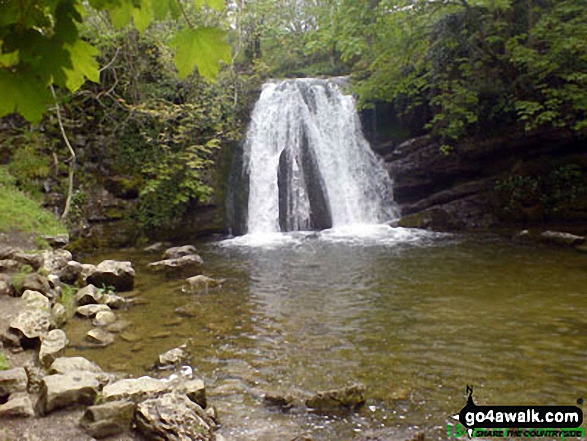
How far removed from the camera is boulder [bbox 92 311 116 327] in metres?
5.29

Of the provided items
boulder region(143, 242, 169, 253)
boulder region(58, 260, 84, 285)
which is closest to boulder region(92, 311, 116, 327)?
boulder region(58, 260, 84, 285)

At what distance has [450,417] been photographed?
322cm

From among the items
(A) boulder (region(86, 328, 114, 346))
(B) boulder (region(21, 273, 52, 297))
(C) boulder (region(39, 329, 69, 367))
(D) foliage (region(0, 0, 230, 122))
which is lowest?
(A) boulder (region(86, 328, 114, 346))

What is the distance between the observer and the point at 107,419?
2.78 metres

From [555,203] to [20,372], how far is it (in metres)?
12.4

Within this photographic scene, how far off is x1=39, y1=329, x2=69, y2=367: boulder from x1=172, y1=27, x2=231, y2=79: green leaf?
3.69 metres

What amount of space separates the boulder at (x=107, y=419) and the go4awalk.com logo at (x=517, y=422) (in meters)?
2.23

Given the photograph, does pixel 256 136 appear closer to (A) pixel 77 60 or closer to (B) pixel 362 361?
(B) pixel 362 361

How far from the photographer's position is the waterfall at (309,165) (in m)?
12.9

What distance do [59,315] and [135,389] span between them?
2584 mm

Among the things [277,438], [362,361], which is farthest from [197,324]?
[277,438]

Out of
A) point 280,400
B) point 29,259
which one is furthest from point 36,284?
point 280,400

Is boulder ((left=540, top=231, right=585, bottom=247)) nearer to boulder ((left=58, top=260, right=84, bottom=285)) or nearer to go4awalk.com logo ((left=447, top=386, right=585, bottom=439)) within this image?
go4awalk.com logo ((left=447, top=386, right=585, bottom=439))

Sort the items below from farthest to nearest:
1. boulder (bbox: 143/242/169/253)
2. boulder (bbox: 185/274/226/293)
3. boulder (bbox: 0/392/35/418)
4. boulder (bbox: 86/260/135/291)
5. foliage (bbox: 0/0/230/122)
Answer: boulder (bbox: 143/242/169/253), boulder (bbox: 185/274/226/293), boulder (bbox: 86/260/135/291), boulder (bbox: 0/392/35/418), foliage (bbox: 0/0/230/122)
